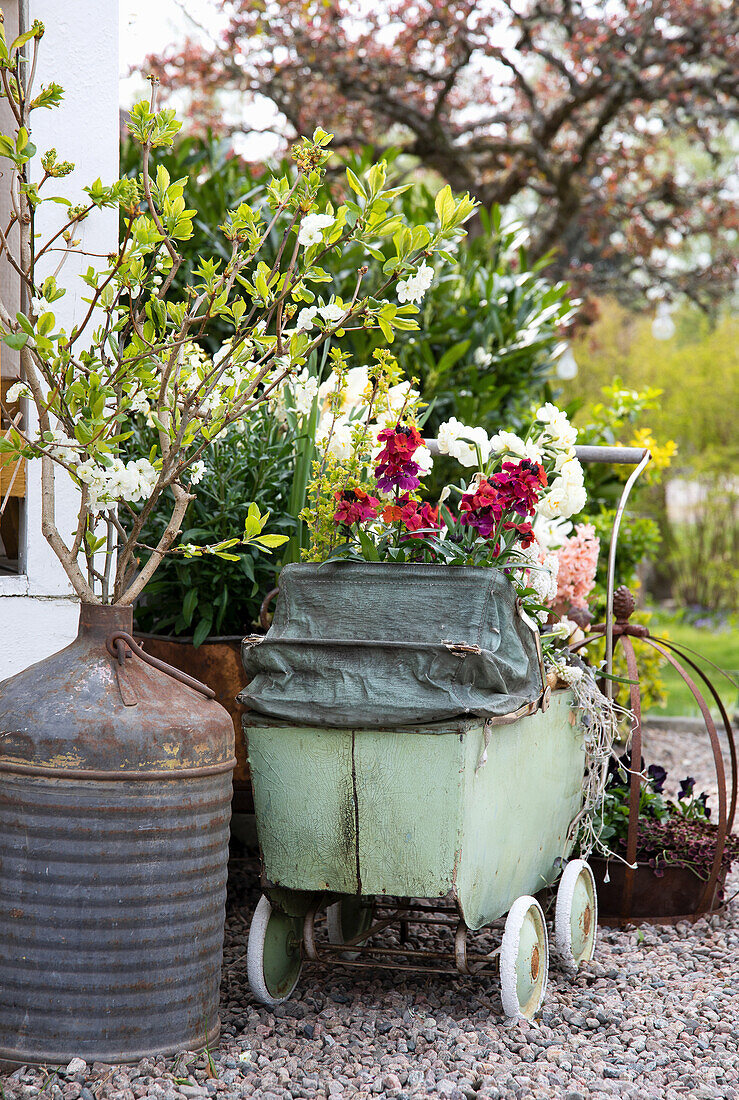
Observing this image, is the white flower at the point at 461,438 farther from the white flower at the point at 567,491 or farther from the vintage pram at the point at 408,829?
the vintage pram at the point at 408,829

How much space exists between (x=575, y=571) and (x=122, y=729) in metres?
1.88

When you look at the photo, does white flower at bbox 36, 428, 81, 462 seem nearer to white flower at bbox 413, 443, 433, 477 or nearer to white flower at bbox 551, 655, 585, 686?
white flower at bbox 413, 443, 433, 477

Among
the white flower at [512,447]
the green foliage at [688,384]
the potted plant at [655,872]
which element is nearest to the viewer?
the white flower at [512,447]

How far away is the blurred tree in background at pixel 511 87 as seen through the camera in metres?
7.11

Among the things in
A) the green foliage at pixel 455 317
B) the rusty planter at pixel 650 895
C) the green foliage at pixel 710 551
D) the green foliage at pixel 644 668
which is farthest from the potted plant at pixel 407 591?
the green foliage at pixel 710 551

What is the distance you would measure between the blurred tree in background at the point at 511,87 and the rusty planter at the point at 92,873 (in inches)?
218

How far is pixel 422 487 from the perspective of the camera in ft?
8.59

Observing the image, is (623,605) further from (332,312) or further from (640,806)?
(332,312)

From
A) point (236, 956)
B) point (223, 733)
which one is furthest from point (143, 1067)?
point (236, 956)

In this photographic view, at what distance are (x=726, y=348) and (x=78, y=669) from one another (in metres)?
11.4

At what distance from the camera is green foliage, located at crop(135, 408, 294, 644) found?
321 centimetres

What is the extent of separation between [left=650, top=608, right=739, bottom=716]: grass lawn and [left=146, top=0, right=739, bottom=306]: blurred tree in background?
10.5 ft

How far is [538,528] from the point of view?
2973 mm

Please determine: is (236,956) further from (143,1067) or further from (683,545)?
(683,545)
